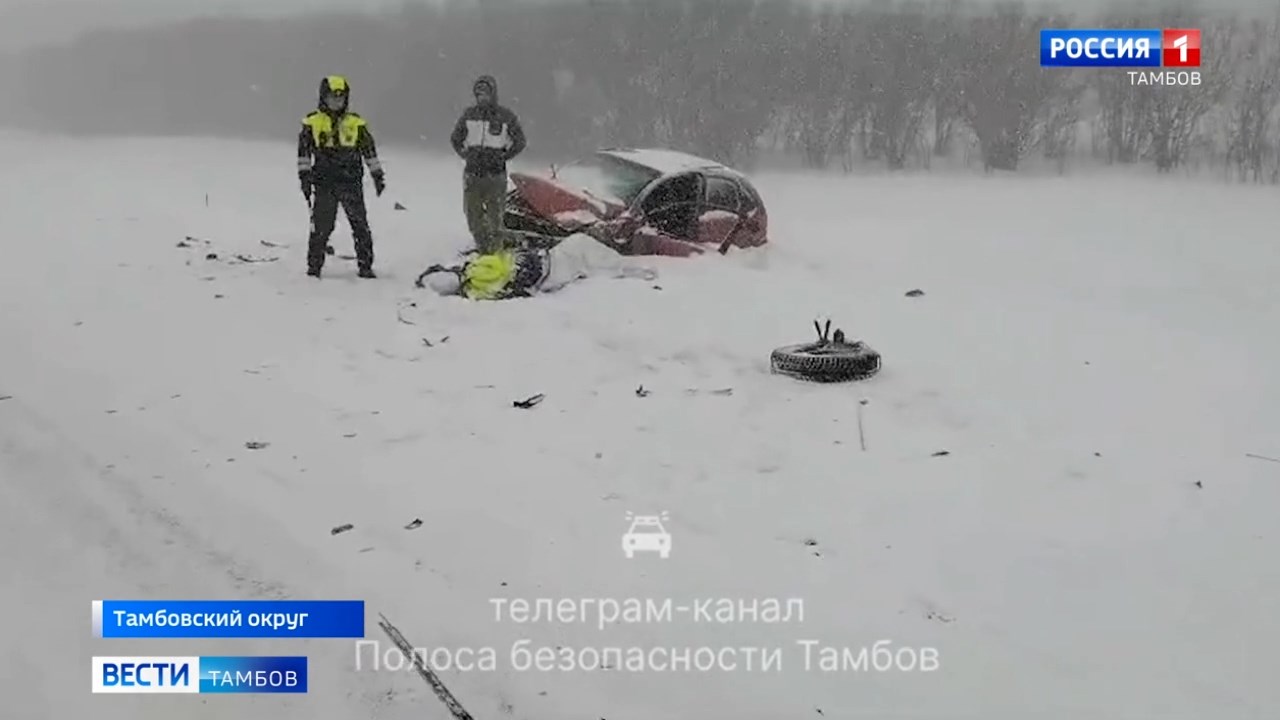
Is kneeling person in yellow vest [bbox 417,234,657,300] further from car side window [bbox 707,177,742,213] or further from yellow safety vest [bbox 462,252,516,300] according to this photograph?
car side window [bbox 707,177,742,213]

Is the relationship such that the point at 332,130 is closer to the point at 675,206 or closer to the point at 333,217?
the point at 333,217

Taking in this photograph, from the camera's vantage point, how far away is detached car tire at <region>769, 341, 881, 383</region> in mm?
6266

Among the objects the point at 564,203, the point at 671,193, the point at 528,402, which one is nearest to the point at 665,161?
the point at 671,193

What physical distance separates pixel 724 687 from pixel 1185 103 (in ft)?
73.7

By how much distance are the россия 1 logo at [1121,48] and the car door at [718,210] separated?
12854 millimetres

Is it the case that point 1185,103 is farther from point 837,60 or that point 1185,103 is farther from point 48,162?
point 48,162

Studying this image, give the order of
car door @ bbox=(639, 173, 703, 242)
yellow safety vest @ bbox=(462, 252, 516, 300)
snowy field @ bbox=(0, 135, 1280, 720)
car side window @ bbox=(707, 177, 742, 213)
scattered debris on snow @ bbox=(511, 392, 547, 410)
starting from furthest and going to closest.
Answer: car side window @ bbox=(707, 177, 742, 213) < car door @ bbox=(639, 173, 703, 242) < yellow safety vest @ bbox=(462, 252, 516, 300) < scattered debris on snow @ bbox=(511, 392, 547, 410) < snowy field @ bbox=(0, 135, 1280, 720)

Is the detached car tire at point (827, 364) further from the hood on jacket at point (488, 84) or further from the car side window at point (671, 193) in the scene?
the hood on jacket at point (488, 84)

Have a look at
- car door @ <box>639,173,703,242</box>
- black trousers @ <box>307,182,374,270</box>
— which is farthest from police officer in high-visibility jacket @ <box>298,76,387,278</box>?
car door @ <box>639,173,703,242</box>

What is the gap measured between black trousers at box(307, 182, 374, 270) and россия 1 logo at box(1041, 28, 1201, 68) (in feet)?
53.8

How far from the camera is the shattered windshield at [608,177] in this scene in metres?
9.82

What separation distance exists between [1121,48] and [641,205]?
50.8ft

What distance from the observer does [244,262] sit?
9.12 m

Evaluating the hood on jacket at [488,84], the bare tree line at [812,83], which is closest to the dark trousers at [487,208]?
the hood on jacket at [488,84]
